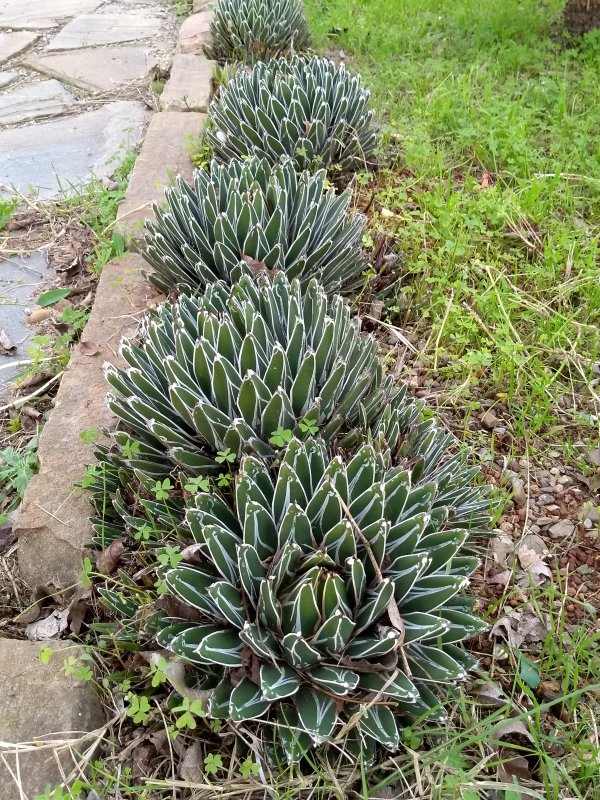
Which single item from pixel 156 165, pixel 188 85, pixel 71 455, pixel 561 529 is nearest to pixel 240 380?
pixel 71 455

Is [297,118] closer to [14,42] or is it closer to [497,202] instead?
[497,202]

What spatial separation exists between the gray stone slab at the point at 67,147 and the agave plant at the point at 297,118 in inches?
30.1

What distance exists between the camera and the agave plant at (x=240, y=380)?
1558 millimetres

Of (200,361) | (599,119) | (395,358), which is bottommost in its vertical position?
(395,358)

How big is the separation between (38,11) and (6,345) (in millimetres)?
4387

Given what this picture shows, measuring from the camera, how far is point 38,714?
4.65 feet

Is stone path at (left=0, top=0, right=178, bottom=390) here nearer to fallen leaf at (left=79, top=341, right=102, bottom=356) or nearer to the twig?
the twig

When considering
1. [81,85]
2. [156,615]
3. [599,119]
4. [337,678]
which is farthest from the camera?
[81,85]

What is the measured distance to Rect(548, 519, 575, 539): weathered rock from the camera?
1941 mm

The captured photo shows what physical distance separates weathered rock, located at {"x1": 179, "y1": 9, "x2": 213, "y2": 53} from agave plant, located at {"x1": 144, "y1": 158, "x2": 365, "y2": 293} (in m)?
2.61

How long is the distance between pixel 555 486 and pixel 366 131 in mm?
2004

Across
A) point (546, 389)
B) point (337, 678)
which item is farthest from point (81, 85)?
point (337, 678)

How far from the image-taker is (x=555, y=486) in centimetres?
207

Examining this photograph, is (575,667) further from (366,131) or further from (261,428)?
(366,131)
